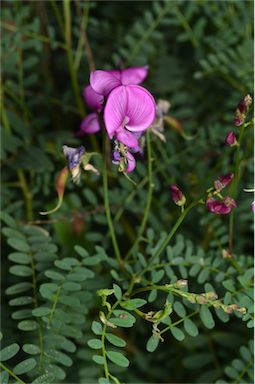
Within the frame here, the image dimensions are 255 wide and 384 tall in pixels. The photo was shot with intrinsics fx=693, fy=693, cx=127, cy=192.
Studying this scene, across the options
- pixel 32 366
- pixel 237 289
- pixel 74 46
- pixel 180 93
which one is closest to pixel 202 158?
pixel 180 93

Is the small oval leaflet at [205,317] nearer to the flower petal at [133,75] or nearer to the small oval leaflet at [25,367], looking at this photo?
the small oval leaflet at [25,367]

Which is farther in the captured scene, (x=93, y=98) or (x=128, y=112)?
(x=93, y=98)

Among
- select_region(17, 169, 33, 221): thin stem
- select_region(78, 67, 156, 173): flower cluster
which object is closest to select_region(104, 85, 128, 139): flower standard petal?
select_region(78, 67, 156, 173): flower cluster

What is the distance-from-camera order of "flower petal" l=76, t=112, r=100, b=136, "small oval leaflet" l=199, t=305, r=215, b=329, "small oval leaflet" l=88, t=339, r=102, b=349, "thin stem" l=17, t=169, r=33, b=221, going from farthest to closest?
"thin stem" l=17, t=169, r=33, b=221 < "flower petal" l=76, t=112, r=100, b=136 < "small oval leaflet" l=199, t=305, r=215, b=329 < "small oval leaflet" l=88, t=339, r=102, b=349

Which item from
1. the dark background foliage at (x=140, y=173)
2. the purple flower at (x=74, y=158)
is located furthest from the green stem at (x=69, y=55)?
the purple flower at (x=74, y=158)

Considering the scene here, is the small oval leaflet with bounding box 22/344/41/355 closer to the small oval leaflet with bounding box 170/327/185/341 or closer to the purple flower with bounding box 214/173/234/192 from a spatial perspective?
the small oval leaflet with bounding box 170/327/185/341

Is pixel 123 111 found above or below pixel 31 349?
above

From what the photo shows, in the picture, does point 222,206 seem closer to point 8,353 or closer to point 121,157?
point 121,157

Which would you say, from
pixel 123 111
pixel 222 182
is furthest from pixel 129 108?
pixel 222 182
